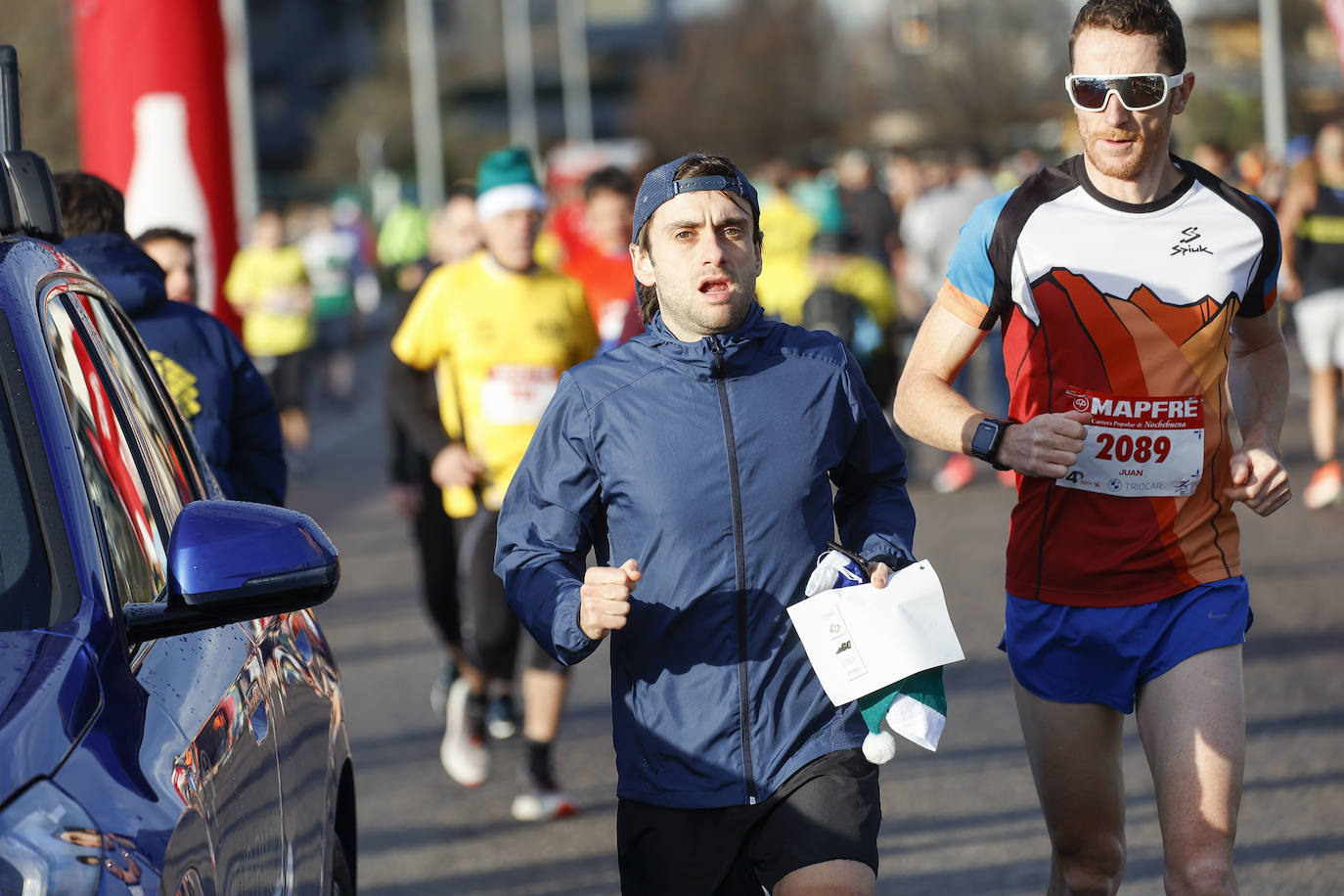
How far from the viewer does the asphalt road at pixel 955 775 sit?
583 cm

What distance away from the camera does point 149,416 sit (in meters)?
3.72

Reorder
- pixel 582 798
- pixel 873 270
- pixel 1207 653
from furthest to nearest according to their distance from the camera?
1. pixel 873 270
2. pixel 582 798
3. pixel 1207 653

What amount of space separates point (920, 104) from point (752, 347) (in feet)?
251

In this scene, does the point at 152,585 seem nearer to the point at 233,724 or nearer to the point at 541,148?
the point at 233,724

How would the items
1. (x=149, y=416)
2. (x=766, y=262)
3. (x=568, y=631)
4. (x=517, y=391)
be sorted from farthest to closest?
1. (x=766, y=262)
2. (x=517, y=391)
3. (x=149, y=416)
4. (x=568, y=631)

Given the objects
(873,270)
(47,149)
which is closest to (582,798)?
(873,270)

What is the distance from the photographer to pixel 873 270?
40.4 feet

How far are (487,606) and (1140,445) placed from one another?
326 cm

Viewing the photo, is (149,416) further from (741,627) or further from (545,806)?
(545,806)

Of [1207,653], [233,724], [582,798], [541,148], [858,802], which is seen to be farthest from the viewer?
[541,148]

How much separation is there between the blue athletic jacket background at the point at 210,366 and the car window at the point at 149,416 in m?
1.19

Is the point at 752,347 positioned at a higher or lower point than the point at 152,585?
higher

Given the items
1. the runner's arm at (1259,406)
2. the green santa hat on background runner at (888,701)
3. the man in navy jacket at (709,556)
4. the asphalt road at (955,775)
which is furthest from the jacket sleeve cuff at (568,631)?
the asphalt road at (955,775)

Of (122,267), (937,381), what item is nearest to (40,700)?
(937,381)
